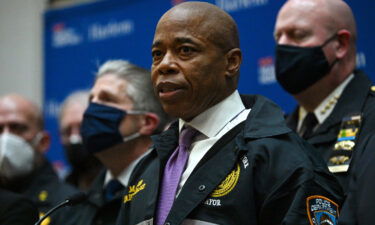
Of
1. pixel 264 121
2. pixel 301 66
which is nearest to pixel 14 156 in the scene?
pixel 301 66

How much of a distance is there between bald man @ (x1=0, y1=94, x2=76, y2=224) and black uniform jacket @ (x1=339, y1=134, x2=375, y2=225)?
6.21 ft

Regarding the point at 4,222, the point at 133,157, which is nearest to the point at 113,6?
the point at 133,157

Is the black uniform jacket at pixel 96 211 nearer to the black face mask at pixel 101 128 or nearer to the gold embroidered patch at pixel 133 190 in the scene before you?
the black face mask at pixel 101 128

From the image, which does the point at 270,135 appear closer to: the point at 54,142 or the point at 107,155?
the point at 107,155

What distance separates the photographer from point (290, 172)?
70.2 inches

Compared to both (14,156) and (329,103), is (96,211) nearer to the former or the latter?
(14,156)

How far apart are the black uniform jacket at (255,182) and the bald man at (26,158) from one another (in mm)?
1527

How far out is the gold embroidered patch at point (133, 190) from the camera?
2105 mm

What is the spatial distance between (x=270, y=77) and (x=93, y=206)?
4.67 feet

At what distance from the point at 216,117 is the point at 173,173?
0.24 metres

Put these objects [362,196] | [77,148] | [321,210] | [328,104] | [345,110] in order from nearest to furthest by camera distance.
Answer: [362,196] < [321,210] < [345,110] < [328,104] < [77,148]

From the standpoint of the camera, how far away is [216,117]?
6.64ft

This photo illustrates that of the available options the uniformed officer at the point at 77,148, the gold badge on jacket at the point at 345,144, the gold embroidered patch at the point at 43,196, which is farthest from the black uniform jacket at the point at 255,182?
the uniformed officer at the point at 77,148

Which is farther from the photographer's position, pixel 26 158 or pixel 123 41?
pixel 123 41
